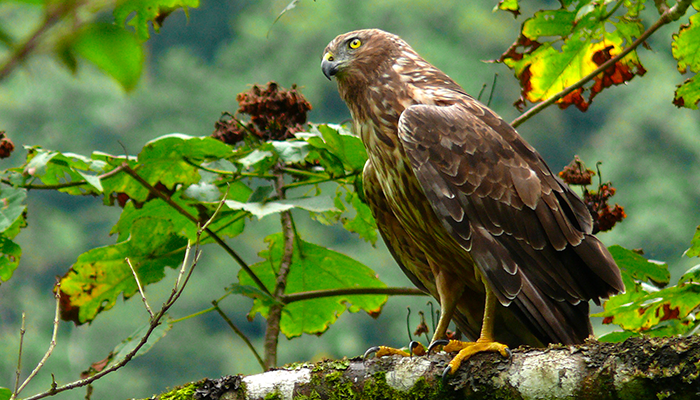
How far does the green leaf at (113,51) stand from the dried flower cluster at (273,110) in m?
2.13

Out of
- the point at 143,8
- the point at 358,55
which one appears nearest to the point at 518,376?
the point at 143,8

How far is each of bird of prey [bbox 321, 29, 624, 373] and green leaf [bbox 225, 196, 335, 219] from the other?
0.65 ft

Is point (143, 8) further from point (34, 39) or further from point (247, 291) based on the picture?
point (247, 291)

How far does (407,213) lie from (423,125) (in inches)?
12.1

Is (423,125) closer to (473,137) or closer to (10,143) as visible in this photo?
(473,137)

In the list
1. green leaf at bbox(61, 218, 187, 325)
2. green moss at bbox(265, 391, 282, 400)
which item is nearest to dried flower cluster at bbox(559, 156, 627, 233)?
green moss at bbox(265, 391, 282, 400)

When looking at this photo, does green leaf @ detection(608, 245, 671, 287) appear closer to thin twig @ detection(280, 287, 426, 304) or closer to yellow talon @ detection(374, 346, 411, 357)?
thin twig @ detection(280, 287, 426, 304)

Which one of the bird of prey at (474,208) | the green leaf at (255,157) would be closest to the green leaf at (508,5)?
the bird of prey at (474,208)

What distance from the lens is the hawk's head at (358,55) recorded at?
7.67 ft

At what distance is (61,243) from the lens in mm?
5445

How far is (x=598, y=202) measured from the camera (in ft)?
8.18

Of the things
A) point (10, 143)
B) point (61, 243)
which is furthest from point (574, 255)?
point (61, 243)

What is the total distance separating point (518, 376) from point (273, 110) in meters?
1.51

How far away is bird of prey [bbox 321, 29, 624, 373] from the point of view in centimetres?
188
